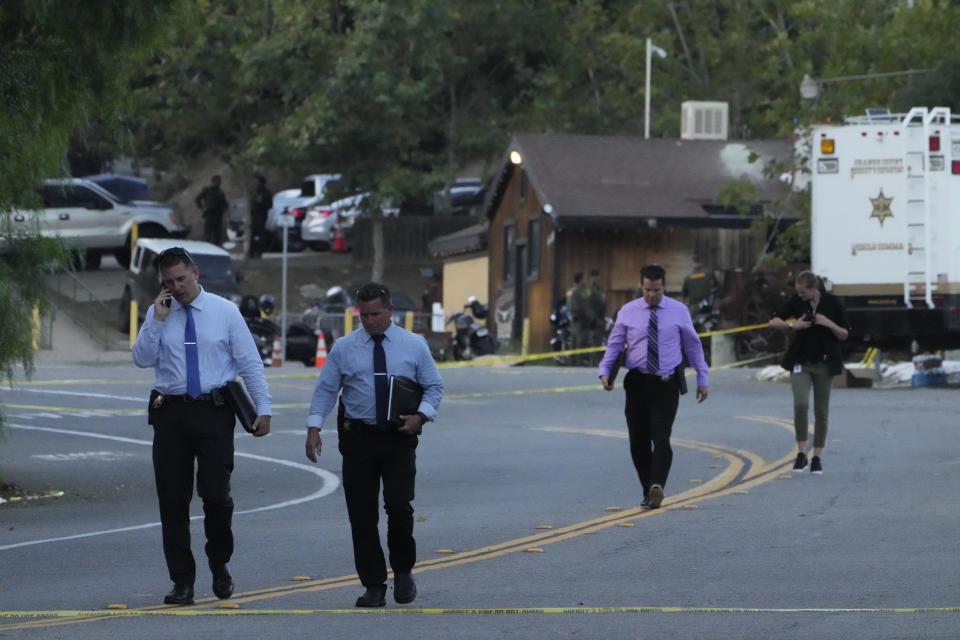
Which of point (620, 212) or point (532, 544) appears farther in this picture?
point (620, 212)

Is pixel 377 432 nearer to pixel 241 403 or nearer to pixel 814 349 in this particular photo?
pixel 241 403

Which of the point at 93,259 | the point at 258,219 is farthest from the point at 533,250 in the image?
the point at 258,219

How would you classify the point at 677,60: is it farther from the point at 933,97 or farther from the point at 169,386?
the point at 169,386

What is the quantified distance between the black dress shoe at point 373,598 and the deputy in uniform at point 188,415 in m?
0.75

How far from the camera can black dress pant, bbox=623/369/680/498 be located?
13.6m

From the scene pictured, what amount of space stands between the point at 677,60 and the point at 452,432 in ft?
127

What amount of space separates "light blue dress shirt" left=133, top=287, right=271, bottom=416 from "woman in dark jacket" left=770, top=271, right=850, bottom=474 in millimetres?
7223

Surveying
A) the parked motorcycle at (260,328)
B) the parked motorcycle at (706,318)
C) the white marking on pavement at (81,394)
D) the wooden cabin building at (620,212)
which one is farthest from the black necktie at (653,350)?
the wooden cabin building at (620,212)

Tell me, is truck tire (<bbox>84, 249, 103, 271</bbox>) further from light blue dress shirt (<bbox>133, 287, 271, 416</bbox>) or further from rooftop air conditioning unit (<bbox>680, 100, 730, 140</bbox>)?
light blue dress shirt (<bbox>133, 287, 271, 416</bbox>)

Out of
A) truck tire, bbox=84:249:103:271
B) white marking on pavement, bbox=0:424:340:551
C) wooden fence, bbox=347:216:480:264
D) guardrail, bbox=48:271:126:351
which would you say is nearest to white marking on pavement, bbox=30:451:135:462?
white marking on pavement, bbox=0:424:340:551

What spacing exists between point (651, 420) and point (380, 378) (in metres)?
4.65

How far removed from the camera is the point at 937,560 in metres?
10.7

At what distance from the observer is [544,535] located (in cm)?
1235

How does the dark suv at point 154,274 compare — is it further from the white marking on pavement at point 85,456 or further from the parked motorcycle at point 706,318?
the white marking on pavement at point 85,456
